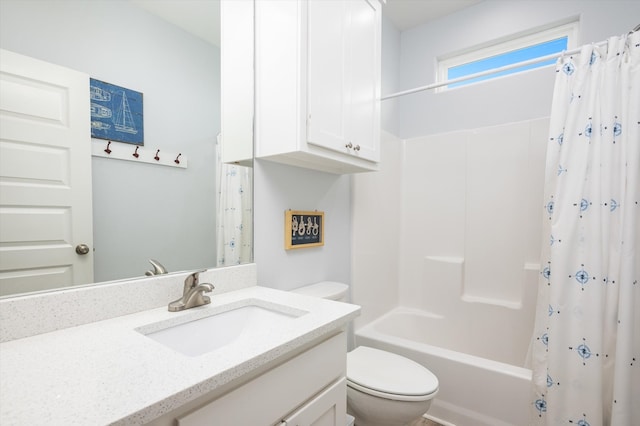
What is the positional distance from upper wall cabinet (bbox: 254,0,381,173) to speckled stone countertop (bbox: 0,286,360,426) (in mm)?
714

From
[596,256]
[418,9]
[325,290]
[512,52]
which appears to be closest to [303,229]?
[325,290]

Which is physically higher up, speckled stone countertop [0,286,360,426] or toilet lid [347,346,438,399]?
speckled stone countertop [0,286,360,426]

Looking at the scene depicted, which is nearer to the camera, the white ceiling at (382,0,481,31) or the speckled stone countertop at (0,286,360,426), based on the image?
the speckled stone countertop at (0,286,360,426)

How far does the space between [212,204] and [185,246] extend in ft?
0.65

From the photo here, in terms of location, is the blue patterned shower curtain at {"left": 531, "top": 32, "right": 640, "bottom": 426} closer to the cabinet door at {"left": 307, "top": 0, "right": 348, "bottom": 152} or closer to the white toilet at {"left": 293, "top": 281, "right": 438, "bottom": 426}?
the white toilet at {"left": 293, "top": 281, "right": 438, "bottom": 426}

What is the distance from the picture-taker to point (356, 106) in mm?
1445

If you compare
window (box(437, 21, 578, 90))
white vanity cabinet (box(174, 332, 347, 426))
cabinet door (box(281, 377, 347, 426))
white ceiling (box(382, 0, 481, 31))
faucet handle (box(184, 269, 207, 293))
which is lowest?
cabinet door (box(281, 377, 347, 426))

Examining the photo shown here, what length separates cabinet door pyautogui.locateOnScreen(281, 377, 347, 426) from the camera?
0.82 metres

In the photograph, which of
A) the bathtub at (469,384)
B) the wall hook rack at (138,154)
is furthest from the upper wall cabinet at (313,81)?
the bathtub at (469,384)

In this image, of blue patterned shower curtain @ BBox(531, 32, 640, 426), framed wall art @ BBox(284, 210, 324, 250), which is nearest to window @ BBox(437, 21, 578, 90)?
blue patterned shower curtain @ BBox(531, 32, 640, 426)

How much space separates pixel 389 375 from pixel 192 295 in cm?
95

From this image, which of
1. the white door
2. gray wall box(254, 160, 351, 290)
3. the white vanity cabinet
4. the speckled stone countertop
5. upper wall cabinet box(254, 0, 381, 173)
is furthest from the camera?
gray wall box(254, 160, 351, 290)

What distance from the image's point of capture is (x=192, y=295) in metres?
1.01

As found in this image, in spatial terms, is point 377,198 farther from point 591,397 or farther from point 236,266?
point 591,397
